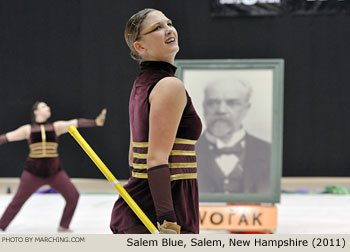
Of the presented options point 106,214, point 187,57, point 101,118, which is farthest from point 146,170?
point 187,57

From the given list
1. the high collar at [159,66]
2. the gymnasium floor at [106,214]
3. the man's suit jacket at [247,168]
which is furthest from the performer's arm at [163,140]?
the gymnasium floor at [106,214]

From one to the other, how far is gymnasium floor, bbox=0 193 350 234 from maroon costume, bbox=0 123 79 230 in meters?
0.16

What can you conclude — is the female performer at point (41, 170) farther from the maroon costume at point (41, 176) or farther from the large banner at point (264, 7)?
the large banner at point (264, 7)

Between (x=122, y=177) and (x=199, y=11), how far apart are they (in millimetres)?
2200

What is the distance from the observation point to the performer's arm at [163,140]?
1.33 meters

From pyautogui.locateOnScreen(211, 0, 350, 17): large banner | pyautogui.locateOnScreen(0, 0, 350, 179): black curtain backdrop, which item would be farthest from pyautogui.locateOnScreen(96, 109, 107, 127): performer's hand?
pyautogui.locateOnScreen(211, 0, 350, 17): large banner

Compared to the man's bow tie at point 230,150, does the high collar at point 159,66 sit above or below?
above

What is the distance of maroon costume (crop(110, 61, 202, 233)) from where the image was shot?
1.42 metres

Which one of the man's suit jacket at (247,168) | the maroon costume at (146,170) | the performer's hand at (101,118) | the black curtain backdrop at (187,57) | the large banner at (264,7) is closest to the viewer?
the maroon costume at (146,170)

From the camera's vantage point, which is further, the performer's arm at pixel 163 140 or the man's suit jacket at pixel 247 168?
the man's suit jacket at pixel 247 168

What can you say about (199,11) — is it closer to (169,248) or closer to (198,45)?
(198,45)

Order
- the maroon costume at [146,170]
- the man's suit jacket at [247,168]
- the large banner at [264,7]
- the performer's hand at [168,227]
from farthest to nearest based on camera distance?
the large banner at [264,7] → the man's suit jacket at [247,168] → the maroon costume at [146,170] → the performer's hand at [168,227]

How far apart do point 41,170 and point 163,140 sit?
10.2 ft

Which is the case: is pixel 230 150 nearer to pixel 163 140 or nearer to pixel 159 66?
pixel 159 66
